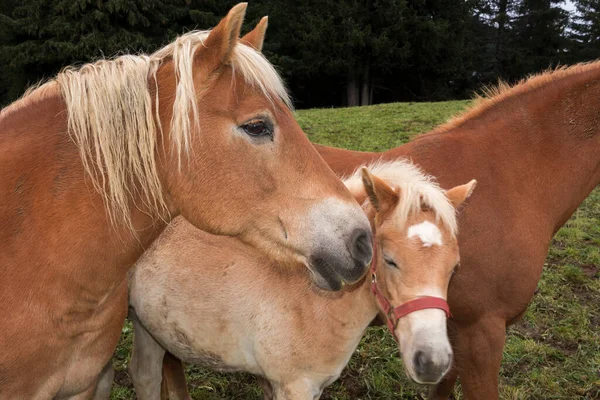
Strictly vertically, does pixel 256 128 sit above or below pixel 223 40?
below

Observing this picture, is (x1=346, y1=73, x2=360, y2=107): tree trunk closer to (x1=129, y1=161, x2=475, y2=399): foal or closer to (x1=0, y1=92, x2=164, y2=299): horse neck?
(x1=129, y1=161, x2=475, y2=399): foal

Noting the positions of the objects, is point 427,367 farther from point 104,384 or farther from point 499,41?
point 499,41

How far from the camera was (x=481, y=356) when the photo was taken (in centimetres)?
279

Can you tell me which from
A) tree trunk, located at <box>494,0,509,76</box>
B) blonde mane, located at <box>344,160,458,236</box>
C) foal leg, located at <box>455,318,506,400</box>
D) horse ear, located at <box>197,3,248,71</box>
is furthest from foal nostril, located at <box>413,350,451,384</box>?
tree trunk, located at <box>494,0,509,76</box>

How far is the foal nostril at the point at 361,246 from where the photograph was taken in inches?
67.3

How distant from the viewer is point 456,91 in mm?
27812

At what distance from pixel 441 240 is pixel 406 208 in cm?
23

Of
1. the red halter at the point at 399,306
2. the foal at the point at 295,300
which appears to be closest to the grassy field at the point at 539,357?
the foal at the point at 295,300

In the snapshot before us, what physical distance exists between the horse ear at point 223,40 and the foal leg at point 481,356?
221 centimetres

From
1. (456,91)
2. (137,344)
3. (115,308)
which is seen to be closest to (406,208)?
(115,308)

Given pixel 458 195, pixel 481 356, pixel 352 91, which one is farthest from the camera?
pixel 352 91

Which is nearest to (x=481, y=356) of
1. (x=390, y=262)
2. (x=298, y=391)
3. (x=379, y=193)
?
(x=390, y=262)

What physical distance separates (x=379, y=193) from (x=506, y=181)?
109 centimetres

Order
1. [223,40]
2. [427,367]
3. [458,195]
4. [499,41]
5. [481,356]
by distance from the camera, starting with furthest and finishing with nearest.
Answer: [499,41] → [481,356] → [458,195] → [427,367] → [223,40]
